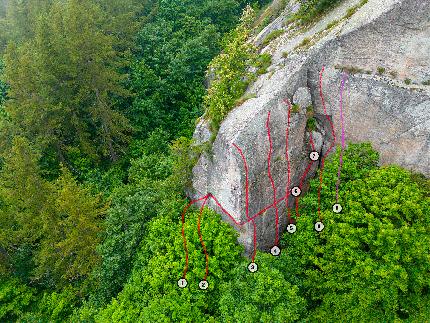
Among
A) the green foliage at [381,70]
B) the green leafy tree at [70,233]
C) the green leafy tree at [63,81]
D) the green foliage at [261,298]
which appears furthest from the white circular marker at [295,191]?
the green leafy tree at [63,81]

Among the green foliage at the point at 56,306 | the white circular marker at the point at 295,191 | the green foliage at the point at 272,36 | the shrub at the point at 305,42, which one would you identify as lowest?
the green foliage at the point at 56,306

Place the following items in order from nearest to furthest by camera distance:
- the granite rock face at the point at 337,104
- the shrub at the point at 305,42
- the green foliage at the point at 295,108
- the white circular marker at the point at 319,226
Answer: the granite rock face at the point at 337,104, the white circular marker at the point at 319,226, the green foliage at the point at 295,108, the shrub at the point at 305,42

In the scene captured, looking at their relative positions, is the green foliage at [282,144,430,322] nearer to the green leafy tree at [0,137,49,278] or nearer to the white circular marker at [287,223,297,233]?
the white circular marker at [287,223,297,233]

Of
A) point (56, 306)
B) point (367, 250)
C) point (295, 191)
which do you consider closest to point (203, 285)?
point (295, 191)

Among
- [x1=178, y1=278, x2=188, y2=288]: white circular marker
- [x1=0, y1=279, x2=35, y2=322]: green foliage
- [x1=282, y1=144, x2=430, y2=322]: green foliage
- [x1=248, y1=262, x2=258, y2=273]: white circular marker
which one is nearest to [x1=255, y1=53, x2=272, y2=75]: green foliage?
[x1=282, y1=144, x2=430, y2=322]: green foliage

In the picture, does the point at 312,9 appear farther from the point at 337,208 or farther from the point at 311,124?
the point at 337,208

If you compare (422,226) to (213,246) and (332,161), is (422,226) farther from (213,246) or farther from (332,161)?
(213,246)

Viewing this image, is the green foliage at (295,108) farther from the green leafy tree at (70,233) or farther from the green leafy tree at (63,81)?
the green leafy tree at (63,81)
